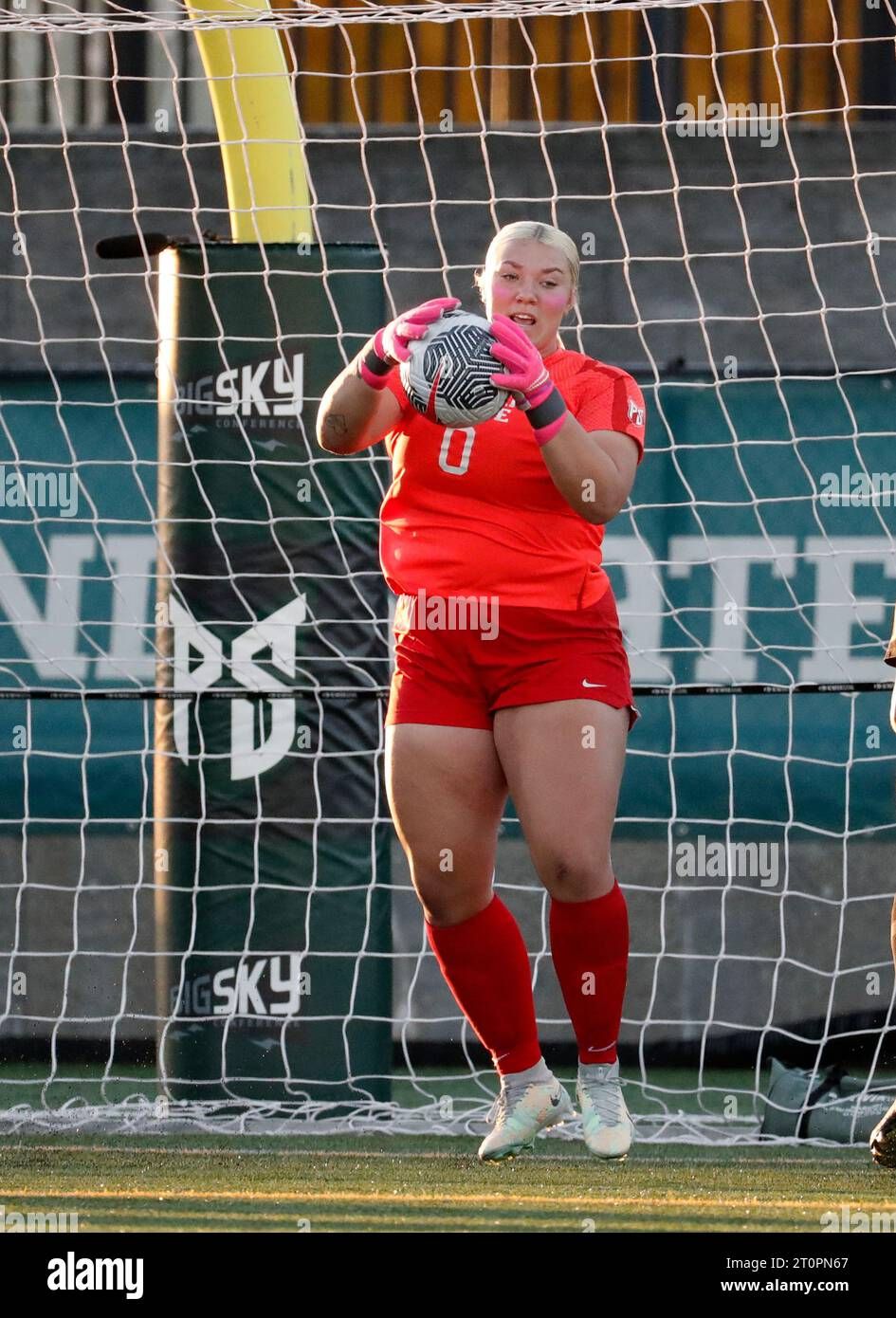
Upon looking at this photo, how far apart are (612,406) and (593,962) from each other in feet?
3.10

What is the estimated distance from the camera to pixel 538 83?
7434 millimetres

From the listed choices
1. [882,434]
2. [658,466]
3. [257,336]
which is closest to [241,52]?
[257,336]

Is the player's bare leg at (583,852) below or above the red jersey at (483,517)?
below

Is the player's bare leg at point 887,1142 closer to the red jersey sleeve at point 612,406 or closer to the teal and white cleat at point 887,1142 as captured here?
the teal and white cleat at point 887,1142

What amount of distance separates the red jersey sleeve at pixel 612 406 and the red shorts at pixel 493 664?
1.05 ft

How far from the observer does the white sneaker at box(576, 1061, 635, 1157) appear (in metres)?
3.33

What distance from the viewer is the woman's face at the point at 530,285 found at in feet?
11.1

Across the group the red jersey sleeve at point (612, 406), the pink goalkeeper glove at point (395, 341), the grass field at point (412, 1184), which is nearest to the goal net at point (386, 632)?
the grass field at point (412, 1184)

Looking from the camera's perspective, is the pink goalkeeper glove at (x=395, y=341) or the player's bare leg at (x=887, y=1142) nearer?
the pink goalkeeper glove at (x=395, y=341)

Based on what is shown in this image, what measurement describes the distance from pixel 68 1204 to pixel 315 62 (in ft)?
16.7

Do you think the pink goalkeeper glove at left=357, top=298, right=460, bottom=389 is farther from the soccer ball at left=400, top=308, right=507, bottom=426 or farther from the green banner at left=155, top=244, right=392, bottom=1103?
the green banner at left=155, top=244, right=392, bottom=1103

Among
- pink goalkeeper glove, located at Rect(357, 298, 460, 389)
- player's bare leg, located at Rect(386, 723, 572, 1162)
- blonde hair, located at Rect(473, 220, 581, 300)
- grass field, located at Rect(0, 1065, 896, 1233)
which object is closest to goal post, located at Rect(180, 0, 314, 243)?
blonde hair, located at Rect(473, 220, 581, 300)

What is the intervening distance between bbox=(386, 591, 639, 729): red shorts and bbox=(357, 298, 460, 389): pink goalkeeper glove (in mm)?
382

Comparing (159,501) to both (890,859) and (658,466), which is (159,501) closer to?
(658,466)
